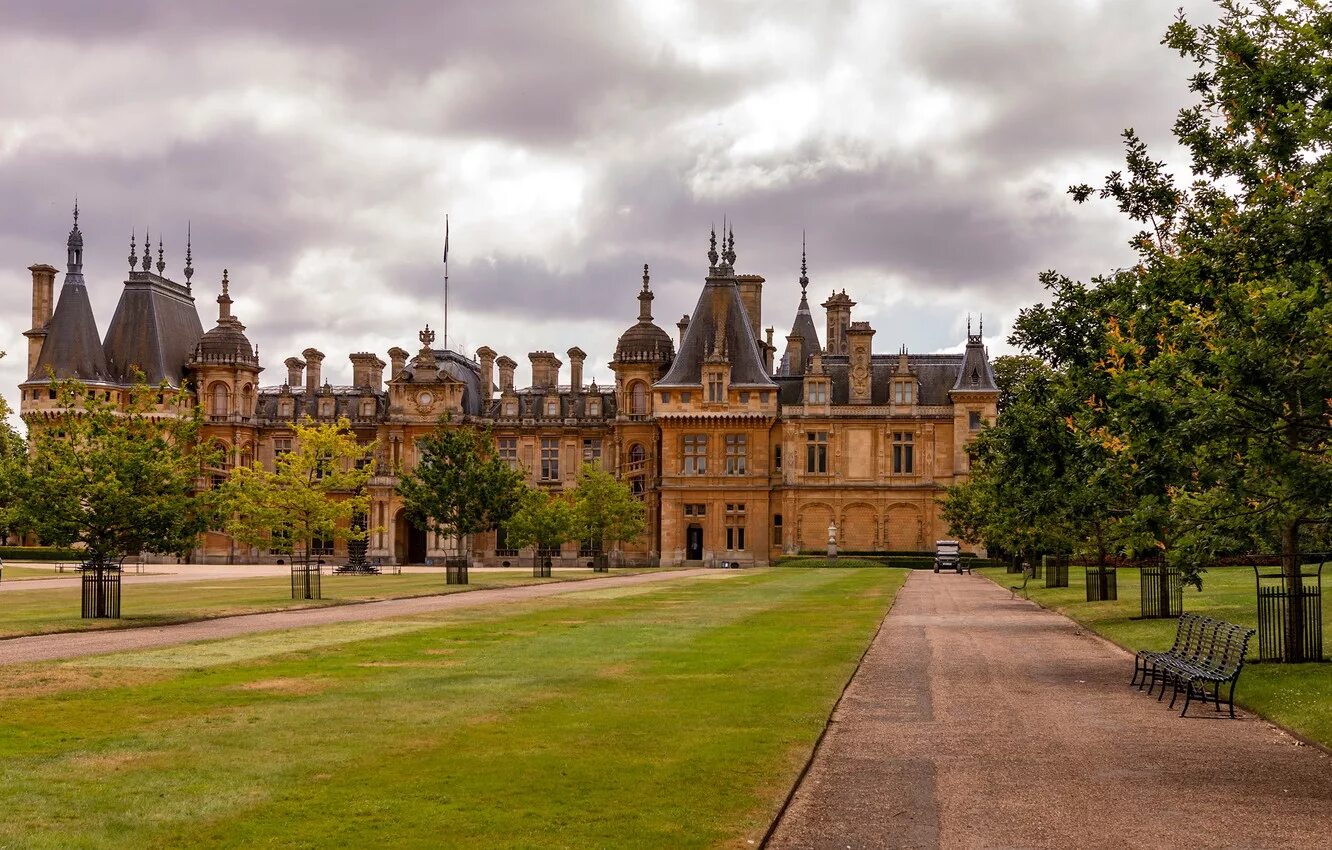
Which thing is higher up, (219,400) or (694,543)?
(219,400)

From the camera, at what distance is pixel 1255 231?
62.1 ft

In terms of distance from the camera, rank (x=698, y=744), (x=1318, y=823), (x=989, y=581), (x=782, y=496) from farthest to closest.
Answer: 1. (x=782, y=496)
2. (x=989, y=581)
3. (x=698, y=744)
4. (x=1318, y=823)

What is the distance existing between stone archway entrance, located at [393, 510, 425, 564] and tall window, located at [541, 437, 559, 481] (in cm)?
1020

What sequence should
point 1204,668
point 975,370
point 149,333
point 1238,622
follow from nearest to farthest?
point 1204,668 < point 1238,622 < point 975,370 < point 149,333

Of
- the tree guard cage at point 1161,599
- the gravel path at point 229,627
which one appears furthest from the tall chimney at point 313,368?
the tree guard cage at point 1161,599

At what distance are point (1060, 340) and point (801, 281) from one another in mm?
87505

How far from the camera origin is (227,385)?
333 feet

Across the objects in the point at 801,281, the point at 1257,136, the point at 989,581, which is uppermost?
the point at 801,281

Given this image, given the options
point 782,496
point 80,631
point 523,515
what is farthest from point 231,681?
point 782,496

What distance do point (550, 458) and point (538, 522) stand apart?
30615mm

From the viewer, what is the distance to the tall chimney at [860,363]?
309 feet

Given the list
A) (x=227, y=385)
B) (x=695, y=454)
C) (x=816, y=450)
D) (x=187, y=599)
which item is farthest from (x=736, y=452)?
(x=187, y=599)

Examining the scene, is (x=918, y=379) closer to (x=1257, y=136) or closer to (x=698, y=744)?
(x=1257, y=136)

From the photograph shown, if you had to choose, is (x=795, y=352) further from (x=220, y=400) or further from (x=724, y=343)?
(x=220, y=400)
